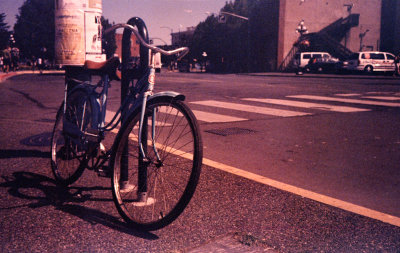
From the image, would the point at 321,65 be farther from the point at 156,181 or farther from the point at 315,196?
the point at 156,181

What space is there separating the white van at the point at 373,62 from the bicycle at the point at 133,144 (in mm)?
33060

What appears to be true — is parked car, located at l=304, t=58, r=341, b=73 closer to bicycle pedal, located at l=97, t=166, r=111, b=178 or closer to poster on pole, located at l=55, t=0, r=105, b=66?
poster on pole, located at l=55, t=0, r=105, b=66

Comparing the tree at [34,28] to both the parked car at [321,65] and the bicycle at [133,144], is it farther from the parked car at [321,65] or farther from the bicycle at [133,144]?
the bicycle at [133,144]

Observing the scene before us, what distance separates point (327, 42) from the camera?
170 feet

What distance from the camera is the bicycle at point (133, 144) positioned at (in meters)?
2.80

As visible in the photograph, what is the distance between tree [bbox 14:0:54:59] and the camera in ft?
222

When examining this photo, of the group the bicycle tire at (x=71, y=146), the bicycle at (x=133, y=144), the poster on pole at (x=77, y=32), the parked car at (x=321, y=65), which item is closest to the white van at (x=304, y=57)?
the parked car at (x=321, y=65)

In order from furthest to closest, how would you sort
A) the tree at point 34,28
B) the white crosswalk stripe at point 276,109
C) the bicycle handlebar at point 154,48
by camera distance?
the tree at point 34,28 < the white crosswalk stripe at point 276,109 < the bicycle handlebar at point 154,48

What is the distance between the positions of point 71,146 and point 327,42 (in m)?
51.8

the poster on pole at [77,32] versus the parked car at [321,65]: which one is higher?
the parked car at [321,65]

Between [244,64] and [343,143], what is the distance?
175ft

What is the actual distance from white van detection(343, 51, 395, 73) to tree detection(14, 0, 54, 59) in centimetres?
4821

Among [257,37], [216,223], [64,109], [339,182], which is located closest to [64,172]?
[64,109]

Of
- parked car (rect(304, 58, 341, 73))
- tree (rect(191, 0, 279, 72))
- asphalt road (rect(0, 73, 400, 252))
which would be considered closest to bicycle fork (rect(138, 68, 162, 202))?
asphalt road (rect(0, 73, 400, 252))
